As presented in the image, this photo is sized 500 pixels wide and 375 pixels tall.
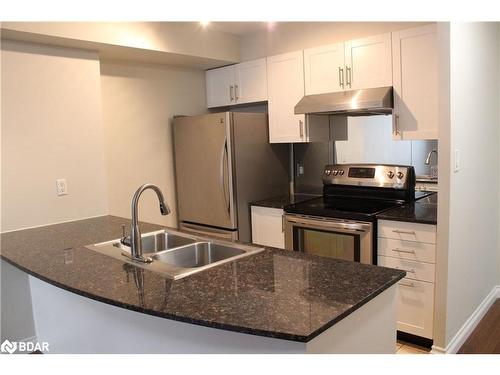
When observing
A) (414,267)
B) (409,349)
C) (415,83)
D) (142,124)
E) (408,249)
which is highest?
(415,83)

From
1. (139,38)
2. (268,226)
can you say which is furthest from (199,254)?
(139,38)

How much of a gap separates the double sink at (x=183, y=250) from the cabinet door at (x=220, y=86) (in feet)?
6.15

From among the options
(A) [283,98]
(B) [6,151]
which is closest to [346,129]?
(A) [283,98]

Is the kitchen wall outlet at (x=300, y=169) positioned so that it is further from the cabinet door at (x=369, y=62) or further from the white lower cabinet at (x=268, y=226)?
the cabinet door at (x=369, y=62)

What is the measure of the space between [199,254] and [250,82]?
2008mm

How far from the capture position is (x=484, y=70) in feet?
9.41

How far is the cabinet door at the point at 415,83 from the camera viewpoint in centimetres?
273

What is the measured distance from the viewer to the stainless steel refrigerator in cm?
345

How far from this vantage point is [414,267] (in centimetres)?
263

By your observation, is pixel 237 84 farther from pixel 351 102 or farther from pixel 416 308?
pixel 416 308

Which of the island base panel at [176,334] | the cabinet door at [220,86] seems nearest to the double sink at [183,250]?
the island base panel at [176,334]

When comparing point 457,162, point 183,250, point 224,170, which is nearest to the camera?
point 183,250
